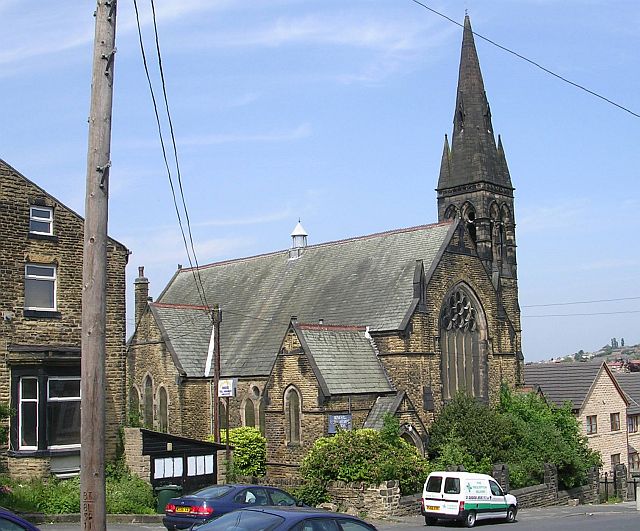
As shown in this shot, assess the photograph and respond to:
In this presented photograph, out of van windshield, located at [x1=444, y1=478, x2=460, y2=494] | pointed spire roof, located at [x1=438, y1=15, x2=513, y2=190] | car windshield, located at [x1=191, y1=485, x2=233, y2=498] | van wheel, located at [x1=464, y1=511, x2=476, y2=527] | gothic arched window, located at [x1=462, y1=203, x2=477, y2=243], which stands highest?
pointed spire roof, located at [x1=438, y1=15, x2=513, y2=190]

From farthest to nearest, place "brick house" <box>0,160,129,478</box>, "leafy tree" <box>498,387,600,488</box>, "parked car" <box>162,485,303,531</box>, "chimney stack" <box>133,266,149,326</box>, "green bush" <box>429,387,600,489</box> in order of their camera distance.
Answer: "chimney stack" <box>133,266,149,326</box>, "leafy tree" <box>498,387,600,488</box>, "green bush" <box>429,387,600,489</box>, "brick house" <box>0,160,129,478</box>, "parked car" <box>162,485,303,531</box>

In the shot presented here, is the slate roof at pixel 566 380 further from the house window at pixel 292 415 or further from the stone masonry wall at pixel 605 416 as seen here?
the house window at pixel 292 415

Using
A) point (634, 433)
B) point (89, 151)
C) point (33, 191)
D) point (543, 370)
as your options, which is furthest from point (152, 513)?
point (634, 433)

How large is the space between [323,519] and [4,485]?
14381mm

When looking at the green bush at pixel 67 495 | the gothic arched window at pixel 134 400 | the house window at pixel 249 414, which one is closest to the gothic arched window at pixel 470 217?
the house window at pixel 249 414

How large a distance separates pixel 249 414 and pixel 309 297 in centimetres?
689

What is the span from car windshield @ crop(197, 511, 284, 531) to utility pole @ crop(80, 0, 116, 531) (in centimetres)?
181

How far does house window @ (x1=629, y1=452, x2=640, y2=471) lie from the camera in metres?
56.0

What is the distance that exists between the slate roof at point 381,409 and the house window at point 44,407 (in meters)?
12.9

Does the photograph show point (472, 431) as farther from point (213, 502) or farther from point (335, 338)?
point (213, 502)

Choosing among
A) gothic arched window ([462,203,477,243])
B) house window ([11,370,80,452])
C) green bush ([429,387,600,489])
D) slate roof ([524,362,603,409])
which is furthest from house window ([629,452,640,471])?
house window ([11,370,80,452])

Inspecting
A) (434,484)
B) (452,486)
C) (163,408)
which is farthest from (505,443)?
(163,408)

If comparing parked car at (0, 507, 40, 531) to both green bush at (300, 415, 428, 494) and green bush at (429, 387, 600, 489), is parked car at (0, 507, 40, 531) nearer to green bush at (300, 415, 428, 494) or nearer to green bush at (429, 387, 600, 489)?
green bush at (300, 415, 428, 494)

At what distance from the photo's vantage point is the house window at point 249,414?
131 ft
